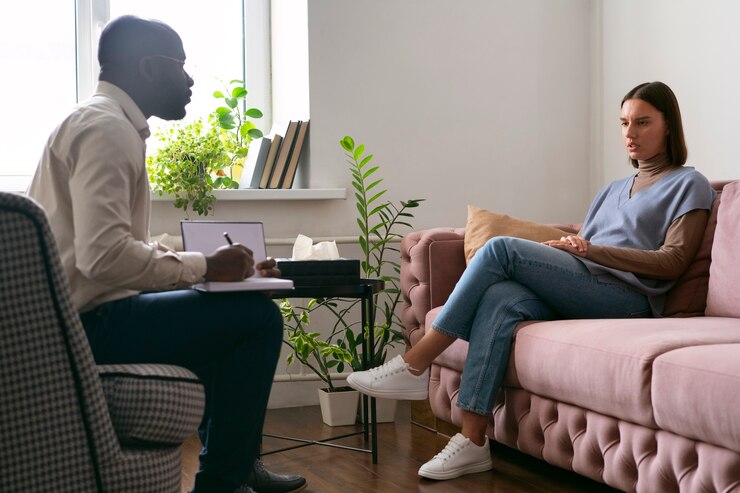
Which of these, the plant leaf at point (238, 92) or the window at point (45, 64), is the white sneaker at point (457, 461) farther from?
the plant leaf at point (238, 92)

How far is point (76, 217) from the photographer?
1552 millimetres

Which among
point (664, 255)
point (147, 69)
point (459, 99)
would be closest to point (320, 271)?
point (147, 69)

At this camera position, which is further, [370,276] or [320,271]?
[370,276]

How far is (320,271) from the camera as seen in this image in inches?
96.2

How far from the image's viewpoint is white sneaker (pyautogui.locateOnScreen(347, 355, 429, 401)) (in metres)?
2.48

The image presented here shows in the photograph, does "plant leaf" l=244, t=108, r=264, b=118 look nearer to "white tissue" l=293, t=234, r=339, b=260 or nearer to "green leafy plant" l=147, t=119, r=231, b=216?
"green leafy plant" l=147, t=119, r=231, b=216

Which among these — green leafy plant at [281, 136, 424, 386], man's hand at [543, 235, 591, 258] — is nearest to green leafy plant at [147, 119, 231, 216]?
green leafy plant at [281, 136, 424, 386]

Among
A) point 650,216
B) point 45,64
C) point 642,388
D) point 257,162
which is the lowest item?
point 642,388

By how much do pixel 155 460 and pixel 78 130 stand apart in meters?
0.63

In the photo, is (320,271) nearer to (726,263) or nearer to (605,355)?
(605,355)

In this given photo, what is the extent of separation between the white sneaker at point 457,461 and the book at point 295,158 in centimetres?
143

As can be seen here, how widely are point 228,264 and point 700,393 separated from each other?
3.07 feet

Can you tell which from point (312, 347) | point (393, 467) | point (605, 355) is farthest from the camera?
point (312, 347)

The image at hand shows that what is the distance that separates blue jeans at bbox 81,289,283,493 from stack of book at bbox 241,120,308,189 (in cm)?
Answer: 160
